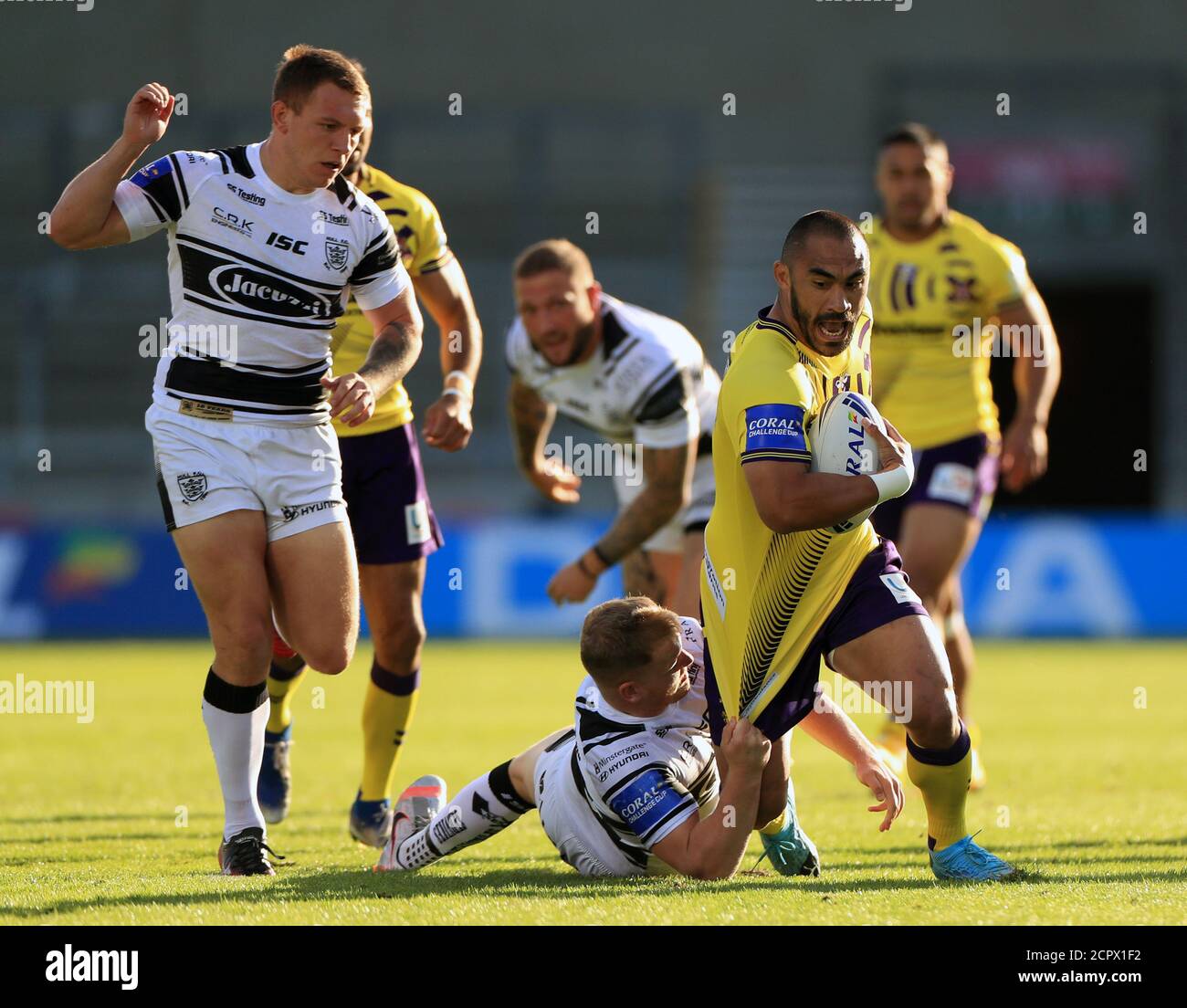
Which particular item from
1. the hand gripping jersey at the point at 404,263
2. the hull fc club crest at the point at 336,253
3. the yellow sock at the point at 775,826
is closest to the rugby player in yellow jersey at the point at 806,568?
the yellow sock at the point at 775,826

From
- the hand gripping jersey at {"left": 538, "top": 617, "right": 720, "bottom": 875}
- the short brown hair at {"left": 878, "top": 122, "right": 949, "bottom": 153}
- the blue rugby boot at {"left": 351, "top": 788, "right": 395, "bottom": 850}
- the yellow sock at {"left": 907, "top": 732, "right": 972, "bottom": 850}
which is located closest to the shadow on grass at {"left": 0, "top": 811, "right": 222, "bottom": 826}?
the blue rugby boot at {"left": 351, "top": 788, "right": 395, "bottom": 850}

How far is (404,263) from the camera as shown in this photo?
257 inches

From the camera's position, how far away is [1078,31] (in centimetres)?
2395

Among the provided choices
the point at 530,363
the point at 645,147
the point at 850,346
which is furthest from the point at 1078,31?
the point at 850,346

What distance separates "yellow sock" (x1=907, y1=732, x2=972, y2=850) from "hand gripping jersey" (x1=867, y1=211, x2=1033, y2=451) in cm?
322

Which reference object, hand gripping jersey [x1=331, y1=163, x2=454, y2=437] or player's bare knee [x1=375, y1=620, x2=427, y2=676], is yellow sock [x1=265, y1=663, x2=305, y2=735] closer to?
player's bare knee [x1=375, y1=620, x2=427, y2=676]

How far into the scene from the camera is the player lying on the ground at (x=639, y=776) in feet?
16.0

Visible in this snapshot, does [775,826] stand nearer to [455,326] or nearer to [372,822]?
[372,822]

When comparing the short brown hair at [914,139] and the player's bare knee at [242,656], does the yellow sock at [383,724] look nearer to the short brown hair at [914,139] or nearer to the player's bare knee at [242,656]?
the player's bare knee at [242,656]

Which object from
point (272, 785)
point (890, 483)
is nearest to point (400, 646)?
point (272, 785)

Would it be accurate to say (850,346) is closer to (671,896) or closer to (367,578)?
(671,896)

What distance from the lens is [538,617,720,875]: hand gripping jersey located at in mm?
4988

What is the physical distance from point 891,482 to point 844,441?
205mm

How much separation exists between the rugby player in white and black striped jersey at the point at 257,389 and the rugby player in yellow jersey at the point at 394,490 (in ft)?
3.27
